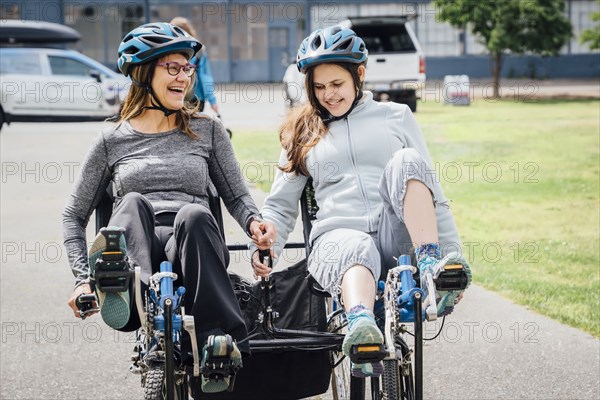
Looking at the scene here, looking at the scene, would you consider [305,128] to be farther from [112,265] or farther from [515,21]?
[515,21]

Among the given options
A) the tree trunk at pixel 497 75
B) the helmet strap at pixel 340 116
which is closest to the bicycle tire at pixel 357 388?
the helmet strap at pixel 340 116

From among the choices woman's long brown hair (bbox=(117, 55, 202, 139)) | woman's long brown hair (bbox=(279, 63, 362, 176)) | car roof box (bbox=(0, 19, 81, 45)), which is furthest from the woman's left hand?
car roof box (bbox=(0, 19, 81, 45))

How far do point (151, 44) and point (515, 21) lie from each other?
32837 millimetres

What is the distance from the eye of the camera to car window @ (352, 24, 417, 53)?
1125 inches

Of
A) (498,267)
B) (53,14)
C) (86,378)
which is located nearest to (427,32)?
(53,14)

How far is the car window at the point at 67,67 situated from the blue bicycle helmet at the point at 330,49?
20.9 meters

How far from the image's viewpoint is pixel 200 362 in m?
4.24

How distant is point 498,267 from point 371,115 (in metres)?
4.83

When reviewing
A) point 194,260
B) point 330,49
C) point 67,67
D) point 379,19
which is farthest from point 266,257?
point 379,19

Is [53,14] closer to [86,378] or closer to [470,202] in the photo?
[470,202]

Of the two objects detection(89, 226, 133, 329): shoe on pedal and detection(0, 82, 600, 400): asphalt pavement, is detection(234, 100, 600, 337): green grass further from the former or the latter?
detection(89, 226, 133, 329): shoe on pedal

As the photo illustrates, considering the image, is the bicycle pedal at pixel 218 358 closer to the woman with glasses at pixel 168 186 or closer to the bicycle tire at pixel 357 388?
the woman with glasses at pixel 168 186

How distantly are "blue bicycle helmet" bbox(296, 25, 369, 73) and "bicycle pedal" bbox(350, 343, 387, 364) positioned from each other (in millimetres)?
1418

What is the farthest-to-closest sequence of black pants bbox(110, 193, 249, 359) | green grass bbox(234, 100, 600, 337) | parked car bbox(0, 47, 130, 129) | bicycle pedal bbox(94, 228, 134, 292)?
parked car bbox(0, 47, 130, 129)
green grass bbox(234, 100, 600, 337)
black pants bbox(110, 193, 249, 359)
bicycle pedal bbox(94, 228, 134, 292)
